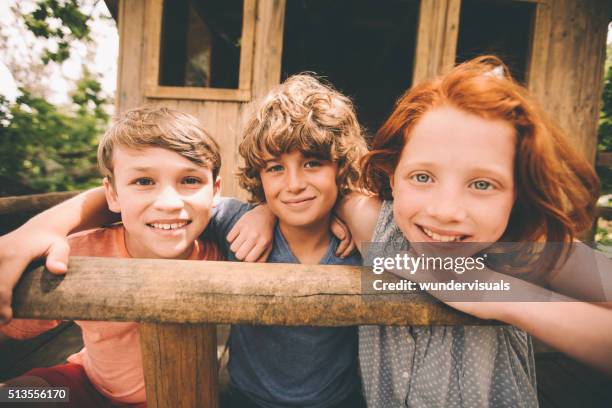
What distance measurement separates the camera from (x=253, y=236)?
123cm

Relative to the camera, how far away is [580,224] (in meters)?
0.97

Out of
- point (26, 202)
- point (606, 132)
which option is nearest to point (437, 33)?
point (606, 132)

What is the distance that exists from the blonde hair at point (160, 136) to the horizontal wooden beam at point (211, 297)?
22.9 inches

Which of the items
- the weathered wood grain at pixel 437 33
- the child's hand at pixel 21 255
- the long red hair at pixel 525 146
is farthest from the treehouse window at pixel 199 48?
the child's hand at pixel 21 255

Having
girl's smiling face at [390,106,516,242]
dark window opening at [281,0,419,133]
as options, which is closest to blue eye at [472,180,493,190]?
girl's smiling face at [390,106,516,242]

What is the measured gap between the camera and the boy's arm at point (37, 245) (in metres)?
0.68

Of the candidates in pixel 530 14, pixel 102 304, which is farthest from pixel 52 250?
pixel 530 14

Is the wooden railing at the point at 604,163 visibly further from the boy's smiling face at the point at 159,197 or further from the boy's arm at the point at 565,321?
the boy's smiling face at the point at 159,197

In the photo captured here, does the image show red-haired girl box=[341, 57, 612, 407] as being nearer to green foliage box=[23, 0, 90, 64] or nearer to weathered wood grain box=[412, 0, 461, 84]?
weathered wood grain box=[412, 0, 461, 84]

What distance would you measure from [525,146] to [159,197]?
1.18m

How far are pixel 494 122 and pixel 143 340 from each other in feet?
3.58

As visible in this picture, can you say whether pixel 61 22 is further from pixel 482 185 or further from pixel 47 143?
pixel 482 185

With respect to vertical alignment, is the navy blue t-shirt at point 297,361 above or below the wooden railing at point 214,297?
below

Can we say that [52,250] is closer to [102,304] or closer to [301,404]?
[102,304]
